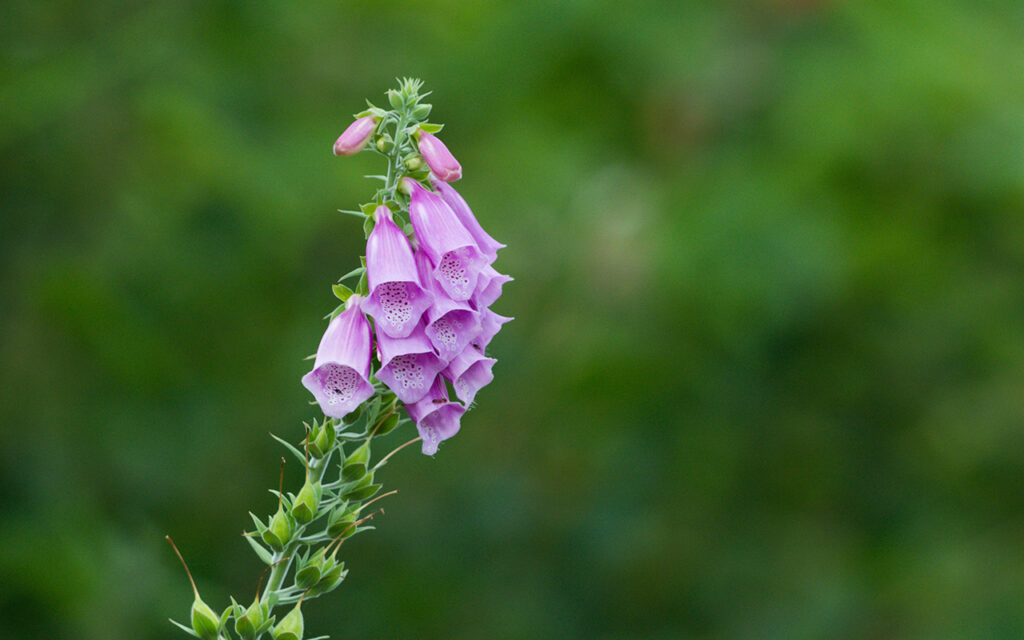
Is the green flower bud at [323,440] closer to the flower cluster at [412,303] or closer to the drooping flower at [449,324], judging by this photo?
the flower cluster at [412,303]

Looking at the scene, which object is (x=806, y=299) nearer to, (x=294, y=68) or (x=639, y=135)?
(x=639, y=135)

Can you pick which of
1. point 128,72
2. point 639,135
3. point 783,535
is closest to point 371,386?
point 128,72

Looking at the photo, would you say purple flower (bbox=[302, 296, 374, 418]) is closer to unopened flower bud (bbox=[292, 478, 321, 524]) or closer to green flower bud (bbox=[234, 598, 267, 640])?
unopened flower bud (bbox=[292, 478, 321, 524])

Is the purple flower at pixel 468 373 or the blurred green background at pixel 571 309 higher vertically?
the blurred green background at pixel 571 309

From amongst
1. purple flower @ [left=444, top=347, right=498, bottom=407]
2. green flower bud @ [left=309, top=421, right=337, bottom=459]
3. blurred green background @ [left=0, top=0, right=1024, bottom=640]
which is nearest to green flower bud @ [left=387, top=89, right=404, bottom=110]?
purple flower @ [left=444, top=347, right=498, bottom=407]

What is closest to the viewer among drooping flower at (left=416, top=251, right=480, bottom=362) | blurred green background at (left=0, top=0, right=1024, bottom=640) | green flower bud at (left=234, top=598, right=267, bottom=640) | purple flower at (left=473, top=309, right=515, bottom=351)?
green flower bud at (left=234, top=598, right=267, bottom=640)

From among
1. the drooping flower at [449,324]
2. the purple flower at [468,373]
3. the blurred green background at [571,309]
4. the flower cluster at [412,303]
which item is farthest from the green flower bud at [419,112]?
the blurred green background at [571,309]

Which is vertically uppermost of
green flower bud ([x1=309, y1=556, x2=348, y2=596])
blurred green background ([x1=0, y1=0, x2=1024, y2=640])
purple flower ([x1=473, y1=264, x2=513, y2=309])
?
blurred green background ([x1=0, y1=0, x2=1024, y2=640])
